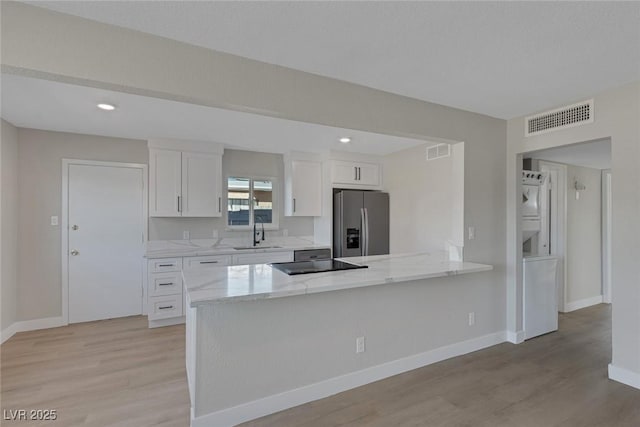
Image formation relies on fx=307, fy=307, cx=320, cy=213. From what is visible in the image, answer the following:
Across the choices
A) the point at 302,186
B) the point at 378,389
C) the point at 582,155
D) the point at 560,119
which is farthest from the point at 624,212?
the point at 302,186

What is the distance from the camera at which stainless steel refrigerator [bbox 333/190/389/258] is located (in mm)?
4492

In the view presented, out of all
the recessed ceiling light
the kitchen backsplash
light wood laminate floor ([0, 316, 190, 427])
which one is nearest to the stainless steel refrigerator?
the kitchen backsplash

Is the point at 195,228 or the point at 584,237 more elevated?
the point at 195,228

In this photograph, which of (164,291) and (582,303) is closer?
(164,291)

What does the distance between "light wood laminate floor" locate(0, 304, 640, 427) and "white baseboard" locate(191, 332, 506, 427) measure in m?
0.05

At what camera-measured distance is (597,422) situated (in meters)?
1.96

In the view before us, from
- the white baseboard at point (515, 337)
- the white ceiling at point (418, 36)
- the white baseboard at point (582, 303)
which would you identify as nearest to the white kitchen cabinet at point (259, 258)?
the white ceiling at point (418, 36)

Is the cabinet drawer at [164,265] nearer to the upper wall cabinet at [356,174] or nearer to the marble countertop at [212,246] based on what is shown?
the marble countertop at [212,246]

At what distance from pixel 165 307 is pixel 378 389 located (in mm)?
2714

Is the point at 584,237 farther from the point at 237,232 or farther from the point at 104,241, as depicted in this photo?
the point at 104,241

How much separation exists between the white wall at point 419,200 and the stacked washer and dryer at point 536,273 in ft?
2.70

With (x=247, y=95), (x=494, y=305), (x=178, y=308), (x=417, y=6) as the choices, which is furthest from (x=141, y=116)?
(x=494, y=305)

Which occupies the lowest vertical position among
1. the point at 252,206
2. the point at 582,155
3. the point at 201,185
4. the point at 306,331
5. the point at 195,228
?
the point at 306,331

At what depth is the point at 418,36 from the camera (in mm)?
1751
